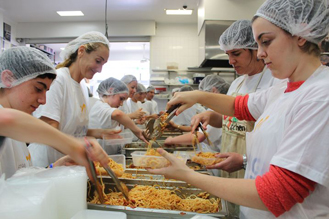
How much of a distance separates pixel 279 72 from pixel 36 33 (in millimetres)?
8402

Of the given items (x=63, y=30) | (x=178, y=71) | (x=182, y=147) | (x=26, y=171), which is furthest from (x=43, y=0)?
(x=26, y=171)

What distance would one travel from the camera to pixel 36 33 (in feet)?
24.5

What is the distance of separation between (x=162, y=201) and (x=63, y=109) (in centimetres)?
137

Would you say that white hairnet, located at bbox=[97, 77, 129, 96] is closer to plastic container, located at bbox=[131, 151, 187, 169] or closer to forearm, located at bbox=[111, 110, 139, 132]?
forearm, located at bbox=[111, 110, 139, 132]

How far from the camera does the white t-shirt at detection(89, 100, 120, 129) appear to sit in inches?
126

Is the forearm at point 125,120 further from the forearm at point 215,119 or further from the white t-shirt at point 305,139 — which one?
the white t-shirt at point 305,139

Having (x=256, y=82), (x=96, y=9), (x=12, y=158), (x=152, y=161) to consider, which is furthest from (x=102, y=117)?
(x=96, y=9)

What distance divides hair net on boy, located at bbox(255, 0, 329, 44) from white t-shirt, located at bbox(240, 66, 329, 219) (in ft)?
0.58

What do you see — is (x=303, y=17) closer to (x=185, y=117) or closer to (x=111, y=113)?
(x=111, y=113)

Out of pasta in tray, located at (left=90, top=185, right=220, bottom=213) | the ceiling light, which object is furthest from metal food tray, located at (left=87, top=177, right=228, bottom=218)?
the ceiling light

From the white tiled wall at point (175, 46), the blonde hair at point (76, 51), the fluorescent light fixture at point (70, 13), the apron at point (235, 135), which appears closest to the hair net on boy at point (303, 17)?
the apron at point (235, 135)

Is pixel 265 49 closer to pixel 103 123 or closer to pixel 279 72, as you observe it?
pixel 279 72

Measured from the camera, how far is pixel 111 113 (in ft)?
10.3

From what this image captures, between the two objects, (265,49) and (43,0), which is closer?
(265,49)
